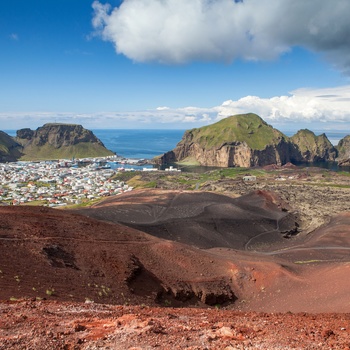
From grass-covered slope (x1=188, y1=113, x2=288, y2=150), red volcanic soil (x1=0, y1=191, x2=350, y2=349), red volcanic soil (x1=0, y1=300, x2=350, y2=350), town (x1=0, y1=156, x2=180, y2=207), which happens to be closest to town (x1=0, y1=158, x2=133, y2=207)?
town (x1=0, y1=156, x2=180, y2=207)

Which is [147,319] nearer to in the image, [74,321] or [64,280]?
[74,321]

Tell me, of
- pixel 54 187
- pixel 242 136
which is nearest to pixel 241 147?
pixel 242 136

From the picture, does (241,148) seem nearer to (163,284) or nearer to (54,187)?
(54,187)

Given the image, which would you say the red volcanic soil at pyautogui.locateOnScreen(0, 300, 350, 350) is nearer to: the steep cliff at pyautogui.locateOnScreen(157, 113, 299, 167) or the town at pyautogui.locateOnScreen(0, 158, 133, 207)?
the town at pyautogui.locateOnScreen(0, 158, 133, 207)

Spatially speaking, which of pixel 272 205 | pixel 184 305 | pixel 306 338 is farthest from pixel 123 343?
pixel 272 205

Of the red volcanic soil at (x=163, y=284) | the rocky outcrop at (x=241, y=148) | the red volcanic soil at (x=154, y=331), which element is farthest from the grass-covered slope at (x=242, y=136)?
the red volcanic soil at (x=154, y=331)
